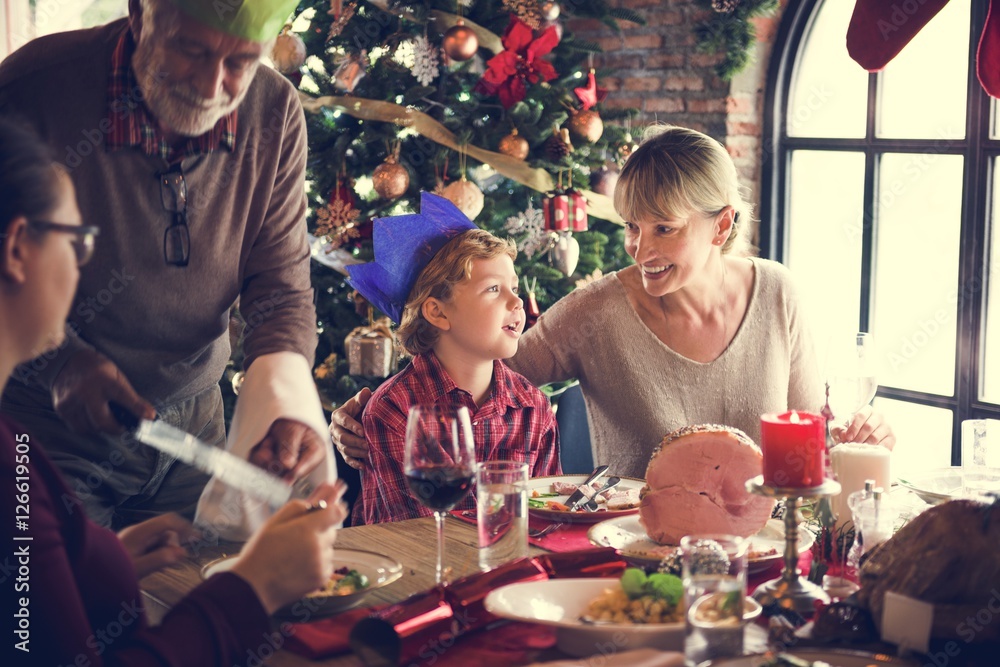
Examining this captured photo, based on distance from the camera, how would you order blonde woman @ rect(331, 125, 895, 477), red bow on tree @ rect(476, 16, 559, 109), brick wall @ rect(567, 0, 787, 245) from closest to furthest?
1. blonde woman @ rect(331, 125, 895, 477)
2. red bow on tree @ rect(476, 16, 559, 109)
3. brick wall @ rect(567, 0, 787, 245)

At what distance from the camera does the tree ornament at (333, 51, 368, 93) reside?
3471mm

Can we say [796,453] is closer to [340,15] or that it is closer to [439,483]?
[439,483]

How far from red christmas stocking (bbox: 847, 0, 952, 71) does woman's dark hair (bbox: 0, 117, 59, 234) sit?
1.62m

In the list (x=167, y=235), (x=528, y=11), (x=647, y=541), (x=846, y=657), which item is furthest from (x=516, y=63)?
(x=846, y=657)

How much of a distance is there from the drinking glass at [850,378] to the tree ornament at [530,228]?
1.84 metres

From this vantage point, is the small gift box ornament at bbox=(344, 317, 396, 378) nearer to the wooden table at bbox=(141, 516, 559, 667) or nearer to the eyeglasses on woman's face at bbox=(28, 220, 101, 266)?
the wooden table at bbox=(141, 516, 559, 667)

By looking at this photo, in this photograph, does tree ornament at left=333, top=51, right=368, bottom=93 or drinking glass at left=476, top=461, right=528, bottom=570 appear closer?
drinking glass at left=476, top=461, right=528, bottom=570

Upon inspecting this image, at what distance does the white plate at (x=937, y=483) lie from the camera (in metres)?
1.72

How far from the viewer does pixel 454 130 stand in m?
3.55

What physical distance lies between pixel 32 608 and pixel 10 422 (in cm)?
19

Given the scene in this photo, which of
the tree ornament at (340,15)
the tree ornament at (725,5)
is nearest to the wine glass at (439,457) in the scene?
the tree ornament at (340,15)

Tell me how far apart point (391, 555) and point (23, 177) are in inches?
32.2

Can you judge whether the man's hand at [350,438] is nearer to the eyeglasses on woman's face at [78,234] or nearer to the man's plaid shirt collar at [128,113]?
the man's plaid shirt collar at [128,113]

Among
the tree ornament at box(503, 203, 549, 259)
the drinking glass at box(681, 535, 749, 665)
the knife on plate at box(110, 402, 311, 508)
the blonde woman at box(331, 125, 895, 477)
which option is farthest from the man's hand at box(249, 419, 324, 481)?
the tree ornament at box(503, 203, 549, 259)
